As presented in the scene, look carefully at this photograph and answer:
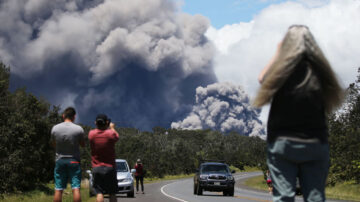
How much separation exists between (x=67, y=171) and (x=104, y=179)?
742 millimetres

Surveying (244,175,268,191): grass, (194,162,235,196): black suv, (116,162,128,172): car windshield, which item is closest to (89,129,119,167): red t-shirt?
(116,162,128,172): car windshield

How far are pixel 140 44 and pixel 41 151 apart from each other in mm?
105566

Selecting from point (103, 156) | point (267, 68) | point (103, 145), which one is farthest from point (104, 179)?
point (267, 68)

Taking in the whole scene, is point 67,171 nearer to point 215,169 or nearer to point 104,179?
point 104,179

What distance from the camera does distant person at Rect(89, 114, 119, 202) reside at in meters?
7.82

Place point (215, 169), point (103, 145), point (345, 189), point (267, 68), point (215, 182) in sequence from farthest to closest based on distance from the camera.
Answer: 1. point (345, 189)
2. point (215, 169)
3. point (215, 182)
4. point (103, 145)
5. point (267, 68)

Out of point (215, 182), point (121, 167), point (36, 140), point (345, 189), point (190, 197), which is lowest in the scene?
point (345, 189)

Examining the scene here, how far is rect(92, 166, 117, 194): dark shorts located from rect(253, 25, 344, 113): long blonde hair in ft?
14.1

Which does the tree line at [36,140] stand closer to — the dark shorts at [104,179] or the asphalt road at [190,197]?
the asphalt road at [190,197]

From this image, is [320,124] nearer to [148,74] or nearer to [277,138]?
[277,138]

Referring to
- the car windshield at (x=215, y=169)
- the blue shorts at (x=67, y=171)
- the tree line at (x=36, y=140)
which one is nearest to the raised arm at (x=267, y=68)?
the blue shorts at (x=67, y=171)

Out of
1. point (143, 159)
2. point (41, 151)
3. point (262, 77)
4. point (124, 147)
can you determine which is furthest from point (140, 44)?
point (262, 77)

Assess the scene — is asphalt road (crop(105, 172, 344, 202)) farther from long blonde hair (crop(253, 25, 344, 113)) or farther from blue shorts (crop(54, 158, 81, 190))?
long blonde hair (crop(253, 25, 344, 113))

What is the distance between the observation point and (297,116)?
3.88 m
